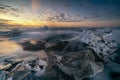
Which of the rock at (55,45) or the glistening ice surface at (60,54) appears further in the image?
the rock at (55,45)

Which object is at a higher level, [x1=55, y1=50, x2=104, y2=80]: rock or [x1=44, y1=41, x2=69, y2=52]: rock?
[x1=44, y1=41, x2=69, y2=52]: rock

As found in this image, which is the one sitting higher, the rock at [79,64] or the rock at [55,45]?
the rock at [55,45]

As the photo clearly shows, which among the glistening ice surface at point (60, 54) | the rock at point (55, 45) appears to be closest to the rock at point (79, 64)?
the glistening ice surface at point (60, 54)

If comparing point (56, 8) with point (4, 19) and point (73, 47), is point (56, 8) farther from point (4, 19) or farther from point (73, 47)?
point (4, 19)

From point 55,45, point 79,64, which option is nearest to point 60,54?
point 55,45

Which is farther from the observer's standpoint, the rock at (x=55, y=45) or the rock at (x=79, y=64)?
the rock at (x=55, y=45)

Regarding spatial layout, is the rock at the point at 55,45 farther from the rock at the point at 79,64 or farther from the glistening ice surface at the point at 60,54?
the rock at the point at 79,64

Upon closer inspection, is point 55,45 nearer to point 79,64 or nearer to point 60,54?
point 60,54

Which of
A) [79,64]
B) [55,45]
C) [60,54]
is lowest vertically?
[79,64]

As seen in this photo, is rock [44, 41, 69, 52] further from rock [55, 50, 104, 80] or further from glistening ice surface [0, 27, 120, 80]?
rock [55, 50, 104, 80]

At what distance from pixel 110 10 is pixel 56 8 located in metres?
0.79

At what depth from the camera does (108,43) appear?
6.97 feet

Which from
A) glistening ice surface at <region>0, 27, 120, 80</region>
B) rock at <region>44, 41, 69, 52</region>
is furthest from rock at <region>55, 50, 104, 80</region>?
rock at <region>44, 41, 69, 52</region>

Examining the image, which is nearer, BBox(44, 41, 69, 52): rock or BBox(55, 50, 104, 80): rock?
BBox(55, 50, 104, 80): rock
